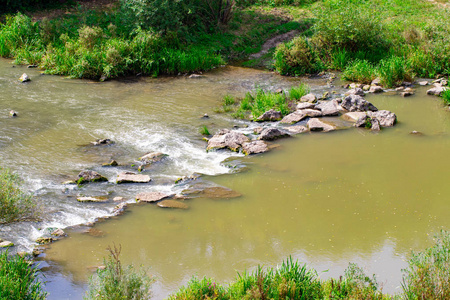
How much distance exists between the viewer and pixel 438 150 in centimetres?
1181

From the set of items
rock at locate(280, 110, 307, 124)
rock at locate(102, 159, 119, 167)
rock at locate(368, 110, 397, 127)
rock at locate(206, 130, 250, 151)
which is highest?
rock at locate(368, 110, 397, 127)

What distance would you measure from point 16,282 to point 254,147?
7508 millimetres

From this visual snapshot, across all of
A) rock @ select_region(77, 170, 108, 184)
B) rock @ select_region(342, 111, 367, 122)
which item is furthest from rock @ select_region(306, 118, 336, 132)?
rock @ select_region(77, 170, 108, 184)

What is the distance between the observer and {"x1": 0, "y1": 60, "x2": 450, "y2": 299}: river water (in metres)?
7.26

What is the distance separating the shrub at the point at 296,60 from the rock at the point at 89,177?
40.2 feet

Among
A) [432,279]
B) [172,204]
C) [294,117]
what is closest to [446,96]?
[294,117]

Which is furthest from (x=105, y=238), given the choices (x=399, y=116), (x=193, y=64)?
(x=193, y=64)

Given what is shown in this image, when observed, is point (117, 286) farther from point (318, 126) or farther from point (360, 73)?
point (360, 73)

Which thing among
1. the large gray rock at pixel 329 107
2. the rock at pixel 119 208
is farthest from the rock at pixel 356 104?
the rock at pixel 119 208

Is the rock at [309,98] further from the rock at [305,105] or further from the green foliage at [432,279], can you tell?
the green foliage at [432,279]

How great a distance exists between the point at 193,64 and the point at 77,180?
37.8 feet

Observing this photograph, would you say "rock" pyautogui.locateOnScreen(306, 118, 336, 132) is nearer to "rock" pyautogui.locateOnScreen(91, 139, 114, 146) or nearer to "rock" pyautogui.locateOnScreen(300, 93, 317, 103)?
"rock" pyautogui.locateOnScreen(300, 93, 317, 103)

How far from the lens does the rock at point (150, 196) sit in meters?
9.20

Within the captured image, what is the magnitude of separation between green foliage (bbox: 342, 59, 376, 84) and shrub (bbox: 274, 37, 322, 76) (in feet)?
6.01
